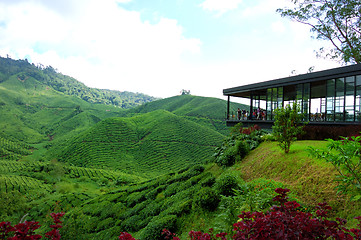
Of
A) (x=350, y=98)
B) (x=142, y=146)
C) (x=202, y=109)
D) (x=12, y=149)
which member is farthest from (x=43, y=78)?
(x=350, y=98)

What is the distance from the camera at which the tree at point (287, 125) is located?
284 inches

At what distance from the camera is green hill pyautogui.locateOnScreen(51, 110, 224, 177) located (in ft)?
164

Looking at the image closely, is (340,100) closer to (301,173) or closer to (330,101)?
(330,101)

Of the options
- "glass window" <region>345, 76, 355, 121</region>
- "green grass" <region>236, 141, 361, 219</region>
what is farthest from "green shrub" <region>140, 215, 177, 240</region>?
"glass window" <region>345, 76, 355, 121</region>

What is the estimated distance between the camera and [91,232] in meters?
10.3

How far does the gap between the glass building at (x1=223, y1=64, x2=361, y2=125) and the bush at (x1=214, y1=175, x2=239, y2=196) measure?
233 inches

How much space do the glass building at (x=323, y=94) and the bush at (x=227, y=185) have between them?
19.4 ft

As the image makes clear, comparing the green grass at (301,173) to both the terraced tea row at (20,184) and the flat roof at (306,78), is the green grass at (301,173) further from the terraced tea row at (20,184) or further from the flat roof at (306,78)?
the terraced tea row at (20,184)

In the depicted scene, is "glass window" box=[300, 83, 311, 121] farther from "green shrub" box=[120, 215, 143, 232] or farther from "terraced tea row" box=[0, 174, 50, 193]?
"terraced tea row" box=[0, 174, 50, 193]

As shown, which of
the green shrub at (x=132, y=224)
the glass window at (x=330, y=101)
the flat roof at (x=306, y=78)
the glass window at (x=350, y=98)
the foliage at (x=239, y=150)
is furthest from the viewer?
the glass window at (x=330, y=101)

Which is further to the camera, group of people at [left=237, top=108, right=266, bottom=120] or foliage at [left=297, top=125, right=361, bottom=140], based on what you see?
group of people at [left=237, top=108, right=266, bottom=120]

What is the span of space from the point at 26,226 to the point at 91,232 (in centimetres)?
965

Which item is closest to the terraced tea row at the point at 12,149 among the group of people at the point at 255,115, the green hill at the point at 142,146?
the green hill at the point at 142,146

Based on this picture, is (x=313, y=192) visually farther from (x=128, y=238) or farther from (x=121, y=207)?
(x=121, y=207)
